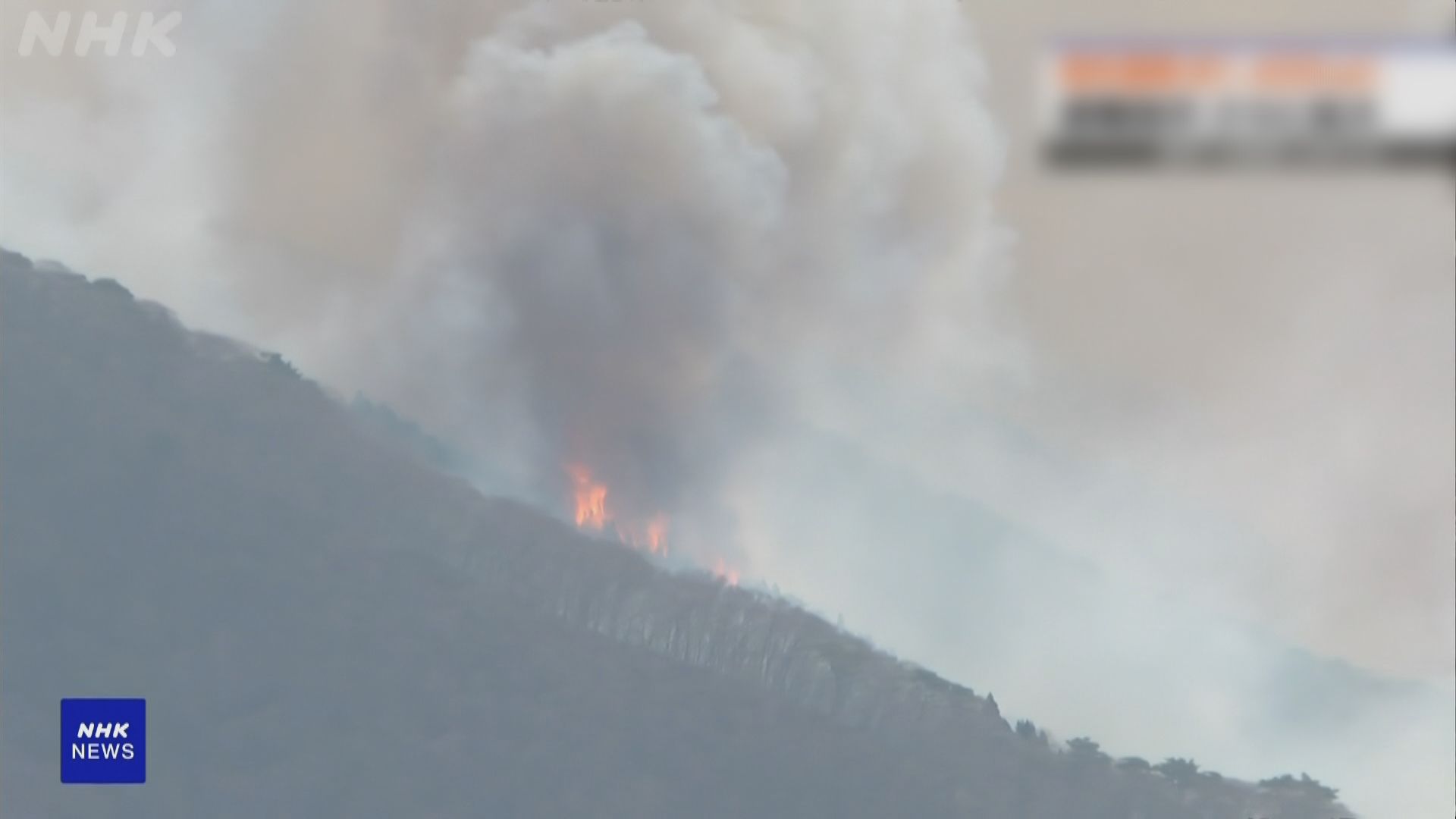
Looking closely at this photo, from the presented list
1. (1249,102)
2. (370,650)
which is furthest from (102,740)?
(1249,102)

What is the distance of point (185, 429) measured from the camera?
105312mm

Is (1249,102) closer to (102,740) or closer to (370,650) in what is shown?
(102,740)

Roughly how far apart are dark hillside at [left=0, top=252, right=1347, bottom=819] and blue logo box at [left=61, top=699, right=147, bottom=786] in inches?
628

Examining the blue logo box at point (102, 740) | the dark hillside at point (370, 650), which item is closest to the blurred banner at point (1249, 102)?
the blue logo box at point (102, 740)

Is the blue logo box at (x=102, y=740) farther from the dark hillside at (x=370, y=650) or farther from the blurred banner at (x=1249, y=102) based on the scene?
the blurred banner at (x=1249, y=102)

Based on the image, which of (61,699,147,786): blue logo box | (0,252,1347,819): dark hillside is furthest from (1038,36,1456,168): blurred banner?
(0,252,1347,819): dark hillside

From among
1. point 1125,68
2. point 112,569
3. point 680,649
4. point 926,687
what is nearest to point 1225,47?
point 1125,68

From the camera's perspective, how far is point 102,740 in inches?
2591

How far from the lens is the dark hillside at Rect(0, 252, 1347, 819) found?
8394 centimetres

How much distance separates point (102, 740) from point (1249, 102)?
185ft

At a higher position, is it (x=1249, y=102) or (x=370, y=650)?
(x=370, y=650)

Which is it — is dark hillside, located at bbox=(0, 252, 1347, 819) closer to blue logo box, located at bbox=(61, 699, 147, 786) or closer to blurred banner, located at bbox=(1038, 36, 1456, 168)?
blue logo box, located at bbox=(61, 699, 147, 786)

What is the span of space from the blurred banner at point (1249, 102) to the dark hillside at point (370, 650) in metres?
57.0

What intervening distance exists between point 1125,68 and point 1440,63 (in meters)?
3.62
